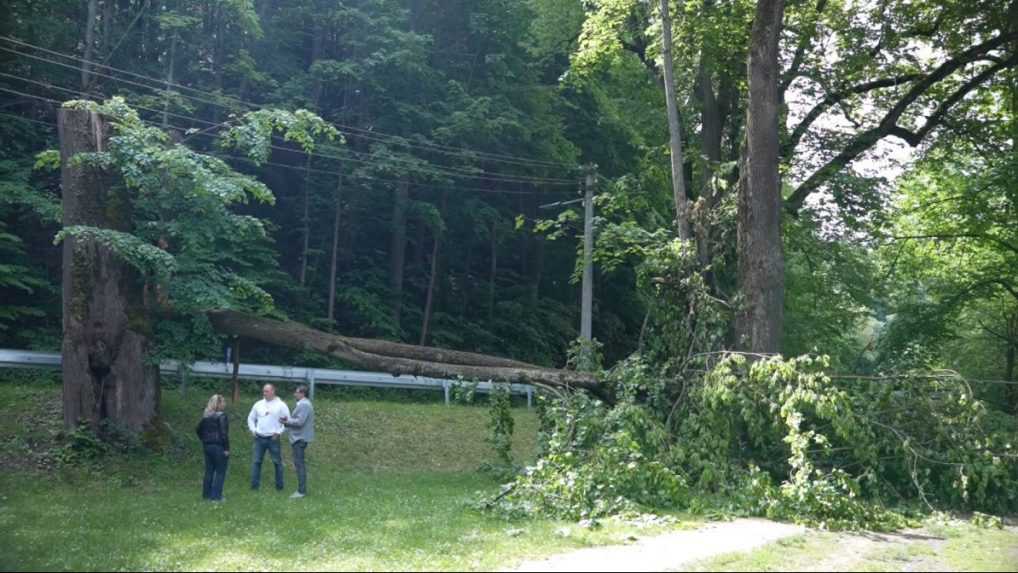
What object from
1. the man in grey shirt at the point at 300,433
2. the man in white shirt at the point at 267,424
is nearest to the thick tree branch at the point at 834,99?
the man in grey shirt at the point at 300,433

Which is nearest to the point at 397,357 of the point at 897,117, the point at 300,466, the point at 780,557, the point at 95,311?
the point at 300,466

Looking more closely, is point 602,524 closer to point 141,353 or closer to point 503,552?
point 503,552

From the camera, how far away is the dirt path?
8562 mm

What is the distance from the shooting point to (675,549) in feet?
31.2

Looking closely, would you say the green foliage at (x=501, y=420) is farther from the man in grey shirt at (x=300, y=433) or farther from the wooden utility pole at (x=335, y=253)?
the wooden utility pole at (x=335, y=253)

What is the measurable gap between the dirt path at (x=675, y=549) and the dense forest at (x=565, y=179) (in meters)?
1.39

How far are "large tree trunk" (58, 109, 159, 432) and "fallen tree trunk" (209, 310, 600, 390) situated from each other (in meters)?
1.78

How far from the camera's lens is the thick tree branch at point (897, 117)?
1883 centimetres

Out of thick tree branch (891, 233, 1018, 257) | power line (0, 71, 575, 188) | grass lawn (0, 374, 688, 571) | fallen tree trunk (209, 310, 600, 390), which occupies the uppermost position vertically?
power line (0, 71, 575, 188)

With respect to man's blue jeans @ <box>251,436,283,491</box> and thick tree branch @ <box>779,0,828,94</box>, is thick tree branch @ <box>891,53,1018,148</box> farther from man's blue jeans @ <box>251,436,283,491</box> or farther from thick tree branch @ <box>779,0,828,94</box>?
man's blue jeans @ <box>251,436,283,491</box>

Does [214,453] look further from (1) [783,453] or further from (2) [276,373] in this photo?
(1) [783,453]

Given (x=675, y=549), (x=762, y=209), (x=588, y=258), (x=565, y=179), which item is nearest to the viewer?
(x=675, y=549)

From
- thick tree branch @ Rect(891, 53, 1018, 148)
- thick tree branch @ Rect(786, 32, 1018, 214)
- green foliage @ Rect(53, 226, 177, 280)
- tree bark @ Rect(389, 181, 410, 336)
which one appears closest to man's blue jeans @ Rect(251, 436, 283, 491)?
green foliage @ Rect(53, 226, 177, 280)

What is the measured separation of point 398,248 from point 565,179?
20.8ft
